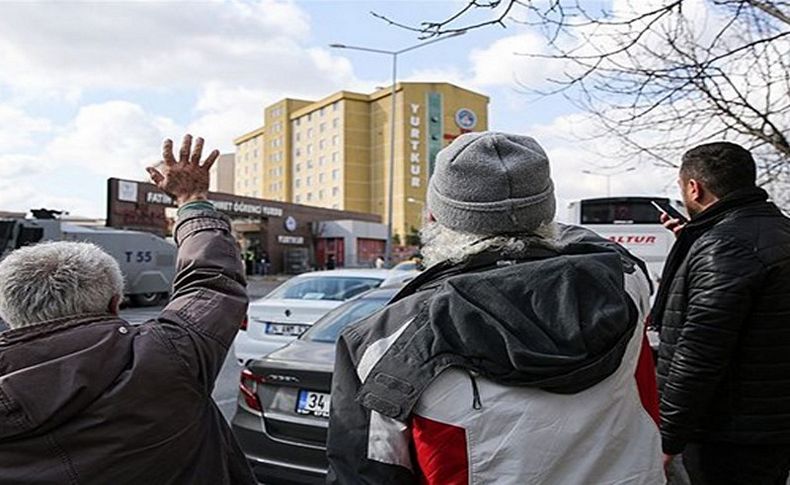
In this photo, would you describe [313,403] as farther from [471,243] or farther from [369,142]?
[369,142]

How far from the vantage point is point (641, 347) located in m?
1.65

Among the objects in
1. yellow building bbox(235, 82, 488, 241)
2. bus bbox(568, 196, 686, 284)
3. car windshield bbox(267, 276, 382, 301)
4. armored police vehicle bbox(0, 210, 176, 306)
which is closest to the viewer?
car windshield bbox(267, 276, 382, 301)

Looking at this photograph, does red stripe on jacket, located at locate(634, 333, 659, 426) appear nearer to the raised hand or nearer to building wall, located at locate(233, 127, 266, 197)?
the raised hand

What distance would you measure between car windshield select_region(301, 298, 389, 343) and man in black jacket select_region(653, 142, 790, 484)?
9.04ft

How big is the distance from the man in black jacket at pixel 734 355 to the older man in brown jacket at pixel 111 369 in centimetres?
164

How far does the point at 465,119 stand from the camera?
85312 millimetres

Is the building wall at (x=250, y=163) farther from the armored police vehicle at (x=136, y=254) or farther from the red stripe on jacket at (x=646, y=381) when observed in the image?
the red stripe on jacket at (x=646, y=381)

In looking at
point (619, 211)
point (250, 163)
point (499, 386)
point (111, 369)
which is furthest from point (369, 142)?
point (499, 386)

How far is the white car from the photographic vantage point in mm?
8422

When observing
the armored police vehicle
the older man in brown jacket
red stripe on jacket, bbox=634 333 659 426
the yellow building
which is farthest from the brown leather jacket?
the yellow building

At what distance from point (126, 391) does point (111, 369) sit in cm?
7

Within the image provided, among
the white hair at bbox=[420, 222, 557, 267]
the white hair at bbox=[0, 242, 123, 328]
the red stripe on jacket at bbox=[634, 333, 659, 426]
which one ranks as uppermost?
the white hair at bbox=[420, 222, 557, 267]

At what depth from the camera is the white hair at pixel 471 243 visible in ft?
A: 5.21

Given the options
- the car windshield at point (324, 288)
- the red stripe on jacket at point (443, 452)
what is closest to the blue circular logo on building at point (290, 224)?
the car windshield at point (324, 288)
